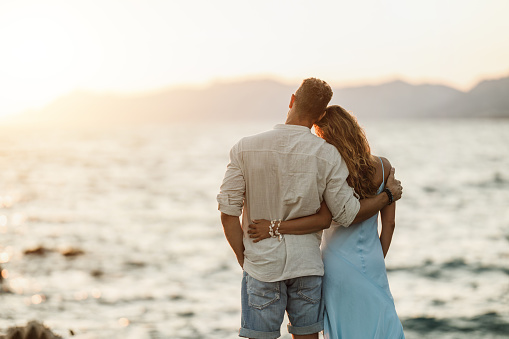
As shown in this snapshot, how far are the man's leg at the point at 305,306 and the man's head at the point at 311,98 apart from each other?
3.22ft

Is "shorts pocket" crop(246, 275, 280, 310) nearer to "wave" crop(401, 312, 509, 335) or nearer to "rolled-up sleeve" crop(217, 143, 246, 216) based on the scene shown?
"rolled-up sleeve" crop(217, 143, 246, 216)

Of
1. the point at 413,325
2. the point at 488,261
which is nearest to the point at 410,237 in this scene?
the point at 488,261

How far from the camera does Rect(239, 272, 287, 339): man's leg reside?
3492 millimetres

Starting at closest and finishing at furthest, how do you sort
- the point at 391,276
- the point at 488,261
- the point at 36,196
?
the point at 391,276
the point at 488,261
the point at 36,196

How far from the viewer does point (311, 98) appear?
3.40 meters

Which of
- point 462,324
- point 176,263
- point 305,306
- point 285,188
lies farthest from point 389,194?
point 176,263

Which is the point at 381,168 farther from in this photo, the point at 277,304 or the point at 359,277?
the point at 277,304

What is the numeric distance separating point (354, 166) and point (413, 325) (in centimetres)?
592

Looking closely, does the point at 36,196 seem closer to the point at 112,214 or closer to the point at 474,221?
the point at 112,214

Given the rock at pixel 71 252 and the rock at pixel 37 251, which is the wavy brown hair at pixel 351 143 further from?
the rock at pixel 37 251

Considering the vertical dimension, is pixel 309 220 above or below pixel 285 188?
below

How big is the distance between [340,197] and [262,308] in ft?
2.64

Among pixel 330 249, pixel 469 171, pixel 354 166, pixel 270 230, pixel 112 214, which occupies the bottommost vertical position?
pixel 469 171

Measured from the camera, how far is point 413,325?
28.4ft
